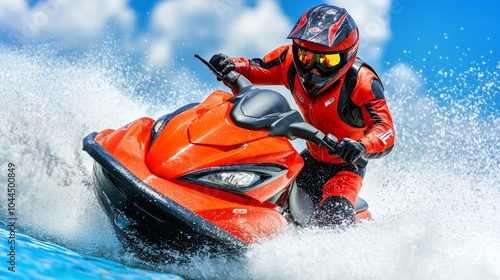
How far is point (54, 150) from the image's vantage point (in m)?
4.84

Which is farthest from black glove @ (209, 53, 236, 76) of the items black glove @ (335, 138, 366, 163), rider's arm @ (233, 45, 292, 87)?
black glove @ (335, 138, 366, 163)

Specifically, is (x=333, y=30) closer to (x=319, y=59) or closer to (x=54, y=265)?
(x=319, y=59)

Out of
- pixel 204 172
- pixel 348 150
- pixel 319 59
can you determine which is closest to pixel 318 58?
pixel 319 59

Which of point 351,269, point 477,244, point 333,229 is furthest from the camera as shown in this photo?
point 477,244

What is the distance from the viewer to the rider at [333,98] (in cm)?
438

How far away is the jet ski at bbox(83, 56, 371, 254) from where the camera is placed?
3.57 m

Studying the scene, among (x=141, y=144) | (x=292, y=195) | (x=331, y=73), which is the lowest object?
(x=292, y=195)

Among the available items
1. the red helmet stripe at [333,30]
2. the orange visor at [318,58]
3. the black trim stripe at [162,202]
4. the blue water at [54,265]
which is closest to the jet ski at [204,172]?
the black trim stripe at [162,202]

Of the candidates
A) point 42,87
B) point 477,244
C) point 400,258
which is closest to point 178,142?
point 400,258

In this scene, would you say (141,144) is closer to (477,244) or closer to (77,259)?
(77,259)

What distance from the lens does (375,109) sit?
4684 millimetres

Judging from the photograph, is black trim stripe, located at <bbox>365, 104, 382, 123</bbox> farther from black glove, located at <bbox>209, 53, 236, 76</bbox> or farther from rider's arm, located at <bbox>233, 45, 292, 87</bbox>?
black glove, located at <bbox>209, 53, 236, 76</bbox>

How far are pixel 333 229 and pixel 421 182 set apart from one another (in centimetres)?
285

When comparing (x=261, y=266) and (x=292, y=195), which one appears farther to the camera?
(x=292, y=195)
